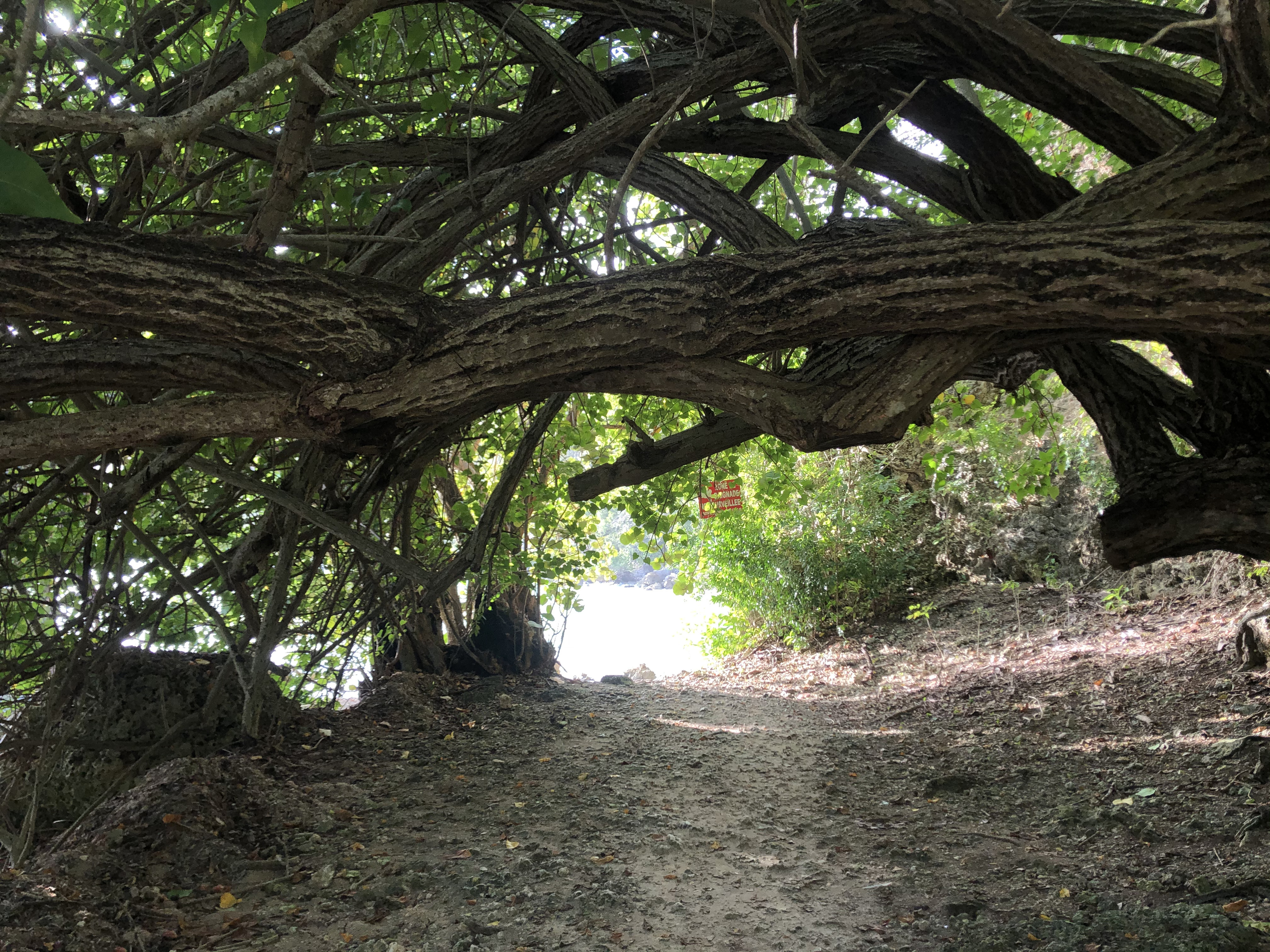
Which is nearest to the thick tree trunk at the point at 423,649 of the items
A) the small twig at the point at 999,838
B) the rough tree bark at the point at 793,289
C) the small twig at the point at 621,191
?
the rough tree bark at the point at 793,289

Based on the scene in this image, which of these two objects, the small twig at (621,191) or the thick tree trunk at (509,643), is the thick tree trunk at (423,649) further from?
the small twig at (621,191)

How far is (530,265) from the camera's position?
4.16m

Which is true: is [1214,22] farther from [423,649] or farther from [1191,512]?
[423,649]

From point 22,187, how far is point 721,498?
25.1 ft

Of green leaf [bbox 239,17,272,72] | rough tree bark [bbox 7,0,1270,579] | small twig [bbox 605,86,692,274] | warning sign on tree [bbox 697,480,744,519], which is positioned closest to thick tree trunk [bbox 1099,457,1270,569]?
Answer: rough tree bark [bbox 7,0,1270,579]

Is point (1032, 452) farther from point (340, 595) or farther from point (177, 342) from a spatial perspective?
point (177, 342)

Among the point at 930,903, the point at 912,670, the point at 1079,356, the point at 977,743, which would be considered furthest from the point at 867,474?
the point at 930,903

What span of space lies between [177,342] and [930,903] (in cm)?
284

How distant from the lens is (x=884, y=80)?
136 inches

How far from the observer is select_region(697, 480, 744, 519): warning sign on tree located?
6.64m

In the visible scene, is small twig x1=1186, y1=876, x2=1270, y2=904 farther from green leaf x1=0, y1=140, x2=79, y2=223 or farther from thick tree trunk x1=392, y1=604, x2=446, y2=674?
thick tree trunk x1=392, y1=604, x2=446, y2=674

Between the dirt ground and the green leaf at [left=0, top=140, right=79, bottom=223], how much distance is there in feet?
6.55

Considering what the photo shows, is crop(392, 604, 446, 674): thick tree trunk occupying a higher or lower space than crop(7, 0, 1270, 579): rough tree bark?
lower

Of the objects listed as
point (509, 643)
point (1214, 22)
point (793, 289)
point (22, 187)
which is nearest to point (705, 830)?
point (793, 289)
